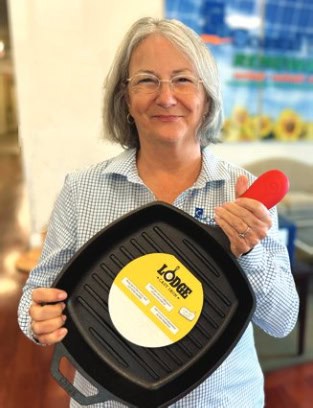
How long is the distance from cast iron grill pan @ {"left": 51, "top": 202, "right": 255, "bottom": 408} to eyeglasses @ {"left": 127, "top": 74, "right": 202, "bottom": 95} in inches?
9.1

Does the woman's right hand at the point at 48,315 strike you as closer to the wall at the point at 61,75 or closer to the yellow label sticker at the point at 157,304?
the yellow label sticker at the point at 157,304

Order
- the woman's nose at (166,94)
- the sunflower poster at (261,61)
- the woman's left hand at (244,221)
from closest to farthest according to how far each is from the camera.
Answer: the woman's left hand at (244,221)
the woman's nose at (166,94)
the sunflower poster at (261,61)

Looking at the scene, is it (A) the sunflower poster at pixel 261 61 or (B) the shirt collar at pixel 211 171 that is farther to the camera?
(A) the sunflower poster at pixel 261 61

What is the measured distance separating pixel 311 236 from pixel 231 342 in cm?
205

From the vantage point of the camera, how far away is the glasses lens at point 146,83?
0.75 metres

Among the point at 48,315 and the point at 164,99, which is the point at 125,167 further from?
the point at 48,315

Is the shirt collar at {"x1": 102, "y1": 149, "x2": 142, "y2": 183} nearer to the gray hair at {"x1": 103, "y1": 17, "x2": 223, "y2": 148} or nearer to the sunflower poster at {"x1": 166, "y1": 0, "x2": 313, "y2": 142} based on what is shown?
the gray hair at {"x1": 103, "y1": 17, "x2": 223, "y2": 148}

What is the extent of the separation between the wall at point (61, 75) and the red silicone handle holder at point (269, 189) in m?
2.40

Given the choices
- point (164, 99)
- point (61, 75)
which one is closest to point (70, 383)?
point (164, 99)

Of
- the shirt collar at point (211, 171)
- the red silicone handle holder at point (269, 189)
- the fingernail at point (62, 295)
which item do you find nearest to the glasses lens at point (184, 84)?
the shirt collar at point (211, 171)

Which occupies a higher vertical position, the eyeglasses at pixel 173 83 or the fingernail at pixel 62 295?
the eyeglasses at pixel 173 83

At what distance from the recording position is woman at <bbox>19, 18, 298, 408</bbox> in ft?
2.41

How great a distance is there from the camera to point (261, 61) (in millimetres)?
3373

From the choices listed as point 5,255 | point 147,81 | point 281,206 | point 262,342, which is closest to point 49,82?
point 5,255
